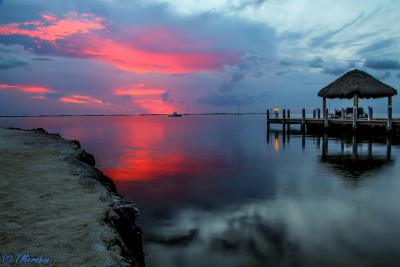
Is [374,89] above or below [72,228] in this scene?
above

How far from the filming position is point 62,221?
468 cm

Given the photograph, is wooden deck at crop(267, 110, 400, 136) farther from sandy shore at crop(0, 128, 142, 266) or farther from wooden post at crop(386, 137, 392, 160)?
sandy shore at crop(0, 128, 142, 266)

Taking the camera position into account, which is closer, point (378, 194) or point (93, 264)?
point (93, 264)

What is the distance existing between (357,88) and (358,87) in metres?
0.22

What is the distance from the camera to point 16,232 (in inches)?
167

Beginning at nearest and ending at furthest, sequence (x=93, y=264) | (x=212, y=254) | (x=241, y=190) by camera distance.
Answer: (x=93, y=264) → (x=212, y=254) → (x=241, y=190)

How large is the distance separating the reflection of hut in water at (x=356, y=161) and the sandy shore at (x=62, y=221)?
9892 millimetres

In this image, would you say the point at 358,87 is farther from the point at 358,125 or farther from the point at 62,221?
the point at 62,221

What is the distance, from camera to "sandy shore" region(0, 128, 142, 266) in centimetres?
367

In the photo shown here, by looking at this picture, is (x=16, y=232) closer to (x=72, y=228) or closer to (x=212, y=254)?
(x=72, y=228)

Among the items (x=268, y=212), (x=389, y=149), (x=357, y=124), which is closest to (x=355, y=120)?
(x=357, y=124)

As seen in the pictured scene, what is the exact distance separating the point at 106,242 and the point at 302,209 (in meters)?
6.28

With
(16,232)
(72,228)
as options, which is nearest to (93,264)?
(72,228)

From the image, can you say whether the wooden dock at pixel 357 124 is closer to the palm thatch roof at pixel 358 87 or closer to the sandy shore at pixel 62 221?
the palm thatch roof at pixel 358 87
